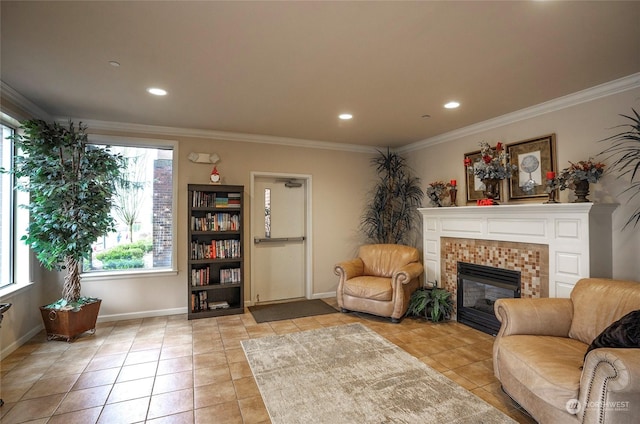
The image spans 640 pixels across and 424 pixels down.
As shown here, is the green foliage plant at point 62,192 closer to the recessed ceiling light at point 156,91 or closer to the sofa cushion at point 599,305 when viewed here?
the recessed ceiling light at point 156,91

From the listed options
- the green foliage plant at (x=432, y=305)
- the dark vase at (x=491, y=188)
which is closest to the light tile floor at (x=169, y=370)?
the green foliage plant at (x=432, y=305)

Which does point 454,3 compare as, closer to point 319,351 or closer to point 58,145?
point 319,351

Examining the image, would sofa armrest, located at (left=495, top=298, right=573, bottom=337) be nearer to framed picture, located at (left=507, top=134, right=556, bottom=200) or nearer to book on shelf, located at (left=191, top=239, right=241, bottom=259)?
framed picture, located at (left=507, top=134, right=556, bottom=200)

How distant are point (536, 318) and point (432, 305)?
173 cm

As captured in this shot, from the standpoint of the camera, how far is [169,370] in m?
2.77

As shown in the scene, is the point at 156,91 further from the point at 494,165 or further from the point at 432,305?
the point at 432,305

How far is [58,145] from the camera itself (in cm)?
330

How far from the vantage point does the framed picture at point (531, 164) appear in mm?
3386

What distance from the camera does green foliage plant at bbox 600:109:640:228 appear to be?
8.91 feet

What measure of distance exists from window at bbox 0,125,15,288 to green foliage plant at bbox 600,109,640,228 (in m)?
5.88

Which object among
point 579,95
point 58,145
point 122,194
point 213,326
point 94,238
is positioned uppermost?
point 579,95

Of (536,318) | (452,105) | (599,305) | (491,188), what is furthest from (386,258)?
(599,305)

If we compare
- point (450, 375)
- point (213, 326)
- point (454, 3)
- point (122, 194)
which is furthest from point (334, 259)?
point (454, 3)

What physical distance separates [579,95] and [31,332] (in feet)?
20.7
